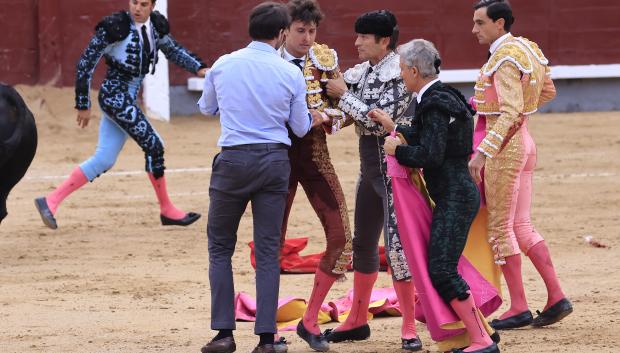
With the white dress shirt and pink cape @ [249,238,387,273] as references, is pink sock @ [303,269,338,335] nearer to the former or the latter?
pink cape @ [249,238,387,273]

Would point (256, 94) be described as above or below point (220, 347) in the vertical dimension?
above

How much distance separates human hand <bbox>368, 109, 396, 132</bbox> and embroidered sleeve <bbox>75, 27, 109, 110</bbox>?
3.05m

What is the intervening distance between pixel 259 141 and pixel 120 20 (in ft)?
10.2

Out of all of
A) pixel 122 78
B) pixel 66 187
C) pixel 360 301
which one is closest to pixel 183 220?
pixel 66 187

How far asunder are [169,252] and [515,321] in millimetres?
2502

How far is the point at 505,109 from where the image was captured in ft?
15.9

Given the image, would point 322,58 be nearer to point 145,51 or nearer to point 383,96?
point 383,96

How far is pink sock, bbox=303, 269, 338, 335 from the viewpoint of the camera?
4855 mm

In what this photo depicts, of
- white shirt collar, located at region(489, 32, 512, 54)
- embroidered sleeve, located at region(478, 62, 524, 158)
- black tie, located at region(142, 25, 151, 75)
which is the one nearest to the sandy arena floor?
embroidered sleeve, located at region(478, 62, 524, 158)

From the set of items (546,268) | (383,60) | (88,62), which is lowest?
(546,268)

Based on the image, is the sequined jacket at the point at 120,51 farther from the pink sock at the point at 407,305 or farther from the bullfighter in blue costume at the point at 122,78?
the pink sock at the point at 407,305

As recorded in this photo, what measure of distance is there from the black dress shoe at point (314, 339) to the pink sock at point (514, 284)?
29.8 inches

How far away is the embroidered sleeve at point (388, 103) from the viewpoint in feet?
15.4

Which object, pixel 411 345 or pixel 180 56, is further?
pixel 180 56
